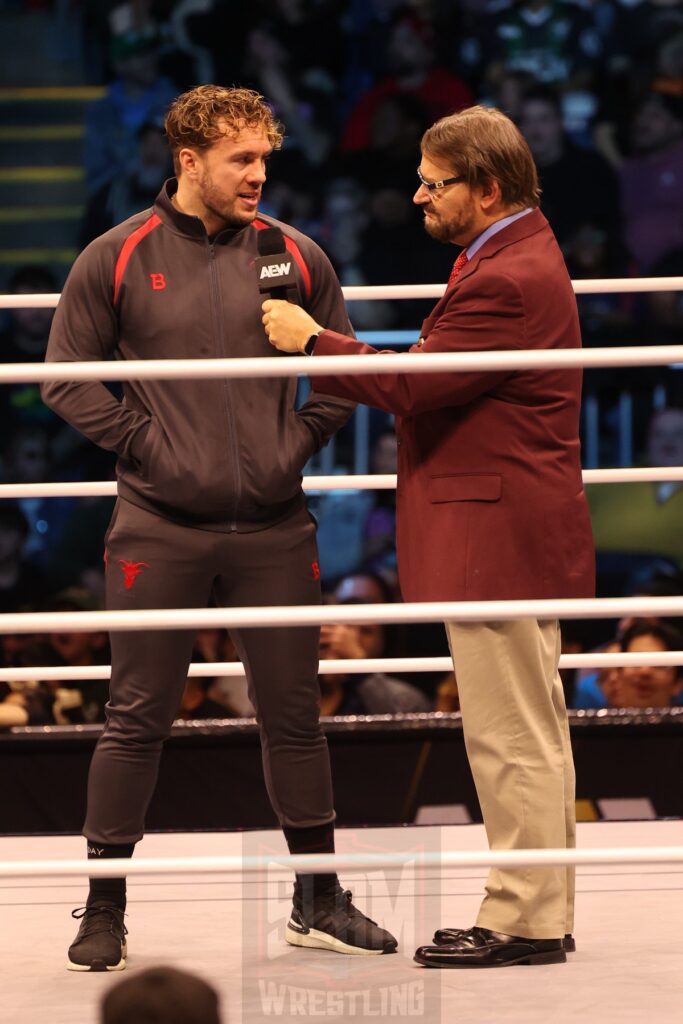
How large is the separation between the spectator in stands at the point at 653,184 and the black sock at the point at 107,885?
9.36 feet

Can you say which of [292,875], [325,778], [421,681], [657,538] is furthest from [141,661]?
[657,538]

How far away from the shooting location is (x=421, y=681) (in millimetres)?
3846

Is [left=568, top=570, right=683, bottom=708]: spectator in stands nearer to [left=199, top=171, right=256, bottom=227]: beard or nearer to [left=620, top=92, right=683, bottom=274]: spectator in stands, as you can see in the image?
[left=620, top=92, right=683, bottom=274]: spectator in stands

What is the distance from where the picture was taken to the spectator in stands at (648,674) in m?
3.35

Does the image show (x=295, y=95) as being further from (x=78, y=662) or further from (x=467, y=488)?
(x=467, y=488)

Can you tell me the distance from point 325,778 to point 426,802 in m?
1.09

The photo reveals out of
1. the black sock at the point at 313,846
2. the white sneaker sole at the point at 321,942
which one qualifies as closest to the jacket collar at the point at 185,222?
the black sock at the point at 313,846

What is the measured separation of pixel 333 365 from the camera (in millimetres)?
1427

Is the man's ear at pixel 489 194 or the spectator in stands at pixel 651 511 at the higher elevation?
the man's ear at pixel 489 194

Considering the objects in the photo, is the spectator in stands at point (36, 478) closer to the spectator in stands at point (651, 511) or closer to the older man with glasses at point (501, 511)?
the spectator in stands at point (651, 511)

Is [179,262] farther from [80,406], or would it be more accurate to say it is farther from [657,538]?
[657,538]

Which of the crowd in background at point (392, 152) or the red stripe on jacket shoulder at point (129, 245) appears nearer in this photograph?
the red stripe on jacket shoulder at point (129, 245)

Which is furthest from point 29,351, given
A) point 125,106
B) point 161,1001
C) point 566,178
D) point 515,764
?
point 161,1001

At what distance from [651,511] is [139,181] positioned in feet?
5.42
